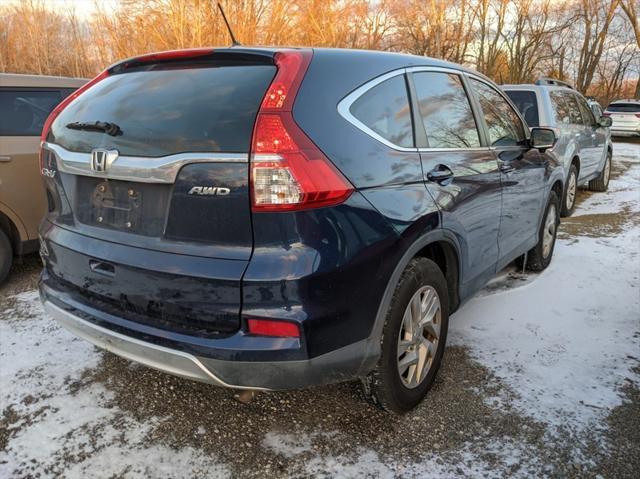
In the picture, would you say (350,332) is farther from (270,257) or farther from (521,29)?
(521,29)

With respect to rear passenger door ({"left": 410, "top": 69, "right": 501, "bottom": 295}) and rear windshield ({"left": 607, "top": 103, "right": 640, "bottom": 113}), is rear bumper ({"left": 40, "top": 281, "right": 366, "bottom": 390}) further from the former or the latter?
rear windshield ({"left": 607, "top": 103, "right": 640, "bottom": 113})

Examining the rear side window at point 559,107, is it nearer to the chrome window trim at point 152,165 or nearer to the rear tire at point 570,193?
the rear tire at point 570,193

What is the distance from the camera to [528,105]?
6.63 meters

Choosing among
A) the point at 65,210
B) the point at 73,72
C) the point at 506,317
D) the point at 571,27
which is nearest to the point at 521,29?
the point at 571,27

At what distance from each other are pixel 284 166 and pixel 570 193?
245 inches

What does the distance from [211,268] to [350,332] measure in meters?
0.61

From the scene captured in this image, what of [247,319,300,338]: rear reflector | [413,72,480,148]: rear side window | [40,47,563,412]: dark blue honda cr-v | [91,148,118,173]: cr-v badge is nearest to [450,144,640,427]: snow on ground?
[40,47,563,412]: dark blue honda cr-v

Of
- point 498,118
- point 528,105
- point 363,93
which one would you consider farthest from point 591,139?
point 363,93

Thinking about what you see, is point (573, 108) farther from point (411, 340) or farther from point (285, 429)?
point (285, 429)

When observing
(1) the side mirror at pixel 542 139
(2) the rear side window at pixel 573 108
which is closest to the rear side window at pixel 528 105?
(2) the rear side window at pixel 573 108

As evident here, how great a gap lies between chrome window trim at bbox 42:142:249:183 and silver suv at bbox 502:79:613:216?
5086mm

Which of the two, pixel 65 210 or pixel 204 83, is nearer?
pixel 204 83

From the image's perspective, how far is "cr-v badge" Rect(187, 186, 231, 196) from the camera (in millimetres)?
1934

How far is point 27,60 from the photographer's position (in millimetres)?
20875
